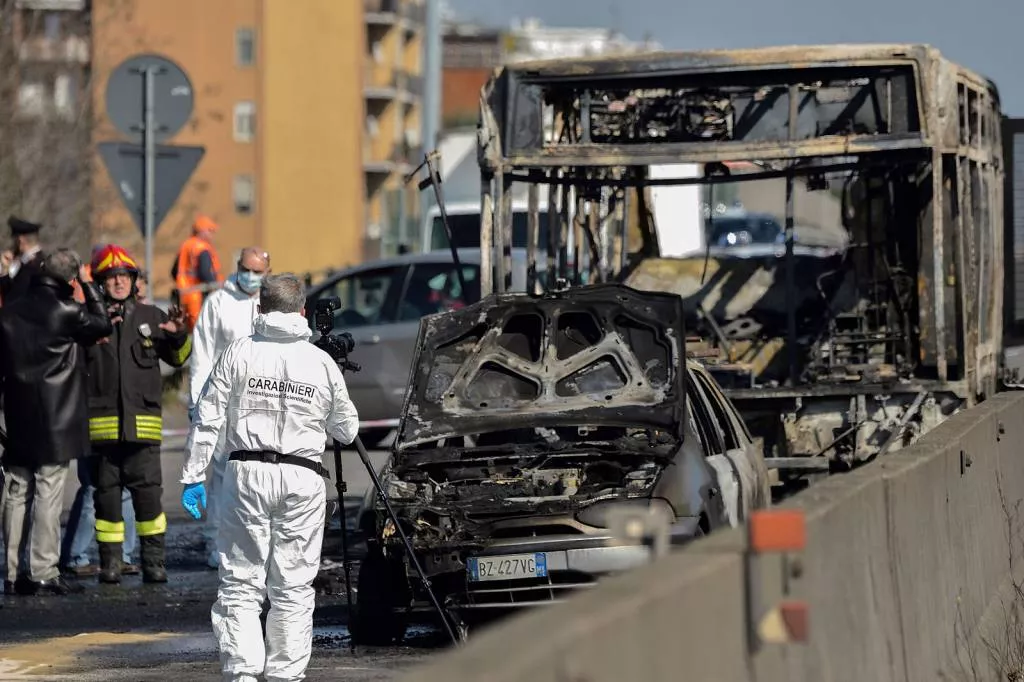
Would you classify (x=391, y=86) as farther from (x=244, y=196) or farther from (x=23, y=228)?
(x=23, y=228)

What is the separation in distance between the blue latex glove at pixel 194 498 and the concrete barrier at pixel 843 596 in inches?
116

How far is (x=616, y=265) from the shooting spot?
54.2ft

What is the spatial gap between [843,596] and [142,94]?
11.0m

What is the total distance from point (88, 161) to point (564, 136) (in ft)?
68.5

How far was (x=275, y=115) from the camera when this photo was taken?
7369 centimetres

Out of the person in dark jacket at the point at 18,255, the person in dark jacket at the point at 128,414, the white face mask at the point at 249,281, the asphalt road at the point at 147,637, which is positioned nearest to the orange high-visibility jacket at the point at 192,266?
the person in dark jacket at the point at 18,255

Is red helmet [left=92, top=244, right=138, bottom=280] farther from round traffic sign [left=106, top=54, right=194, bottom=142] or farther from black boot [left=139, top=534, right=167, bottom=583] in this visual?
round traffic sign [left=106, top=54, right=194, bottom=142]

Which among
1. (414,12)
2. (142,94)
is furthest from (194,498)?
(414,12)

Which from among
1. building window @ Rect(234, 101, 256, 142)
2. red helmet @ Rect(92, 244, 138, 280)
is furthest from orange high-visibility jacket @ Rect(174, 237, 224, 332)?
building window @ Rect(234, 101, 256, 142)

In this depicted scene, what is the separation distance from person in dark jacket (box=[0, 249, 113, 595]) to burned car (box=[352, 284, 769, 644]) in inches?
89.5

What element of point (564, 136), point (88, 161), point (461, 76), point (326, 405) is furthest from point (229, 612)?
point (461, 76)

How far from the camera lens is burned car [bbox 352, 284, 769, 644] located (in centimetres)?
900

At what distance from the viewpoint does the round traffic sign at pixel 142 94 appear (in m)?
15.6

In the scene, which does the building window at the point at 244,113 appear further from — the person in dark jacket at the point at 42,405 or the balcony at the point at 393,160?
the person in dark jacket at the point at 42,405
